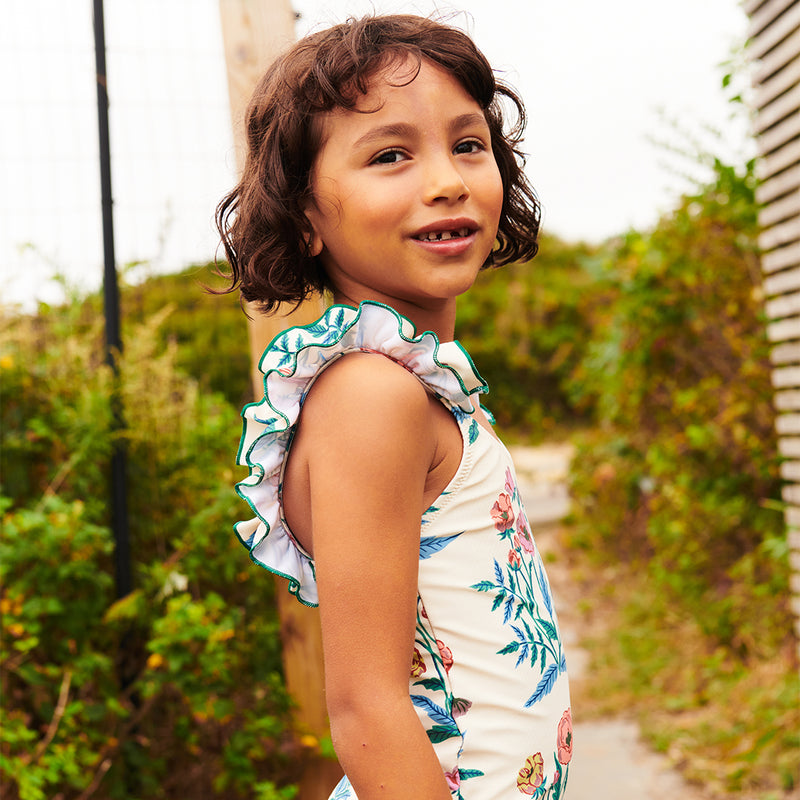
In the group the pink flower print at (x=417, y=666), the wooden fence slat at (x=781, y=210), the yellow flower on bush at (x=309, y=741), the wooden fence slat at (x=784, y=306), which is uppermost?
the wooden fence slat at (x=781, y=210)

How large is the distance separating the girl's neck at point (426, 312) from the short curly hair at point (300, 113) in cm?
9

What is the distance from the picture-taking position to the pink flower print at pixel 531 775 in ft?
3.07

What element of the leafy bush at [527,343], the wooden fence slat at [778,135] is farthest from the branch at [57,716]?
the leafy bush at [527,343]

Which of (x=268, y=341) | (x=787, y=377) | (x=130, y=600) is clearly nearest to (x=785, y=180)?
(x=787, y=377)

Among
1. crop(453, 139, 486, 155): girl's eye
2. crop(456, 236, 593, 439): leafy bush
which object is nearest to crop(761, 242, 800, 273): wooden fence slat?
crop(453, 139, 486, 155): girl's eye

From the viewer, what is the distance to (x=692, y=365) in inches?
194

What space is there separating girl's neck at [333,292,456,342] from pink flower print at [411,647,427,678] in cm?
40

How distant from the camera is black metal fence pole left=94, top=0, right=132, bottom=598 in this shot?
2.28 meters

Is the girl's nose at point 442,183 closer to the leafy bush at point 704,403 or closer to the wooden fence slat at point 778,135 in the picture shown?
the wooden fence slat at point 778,135

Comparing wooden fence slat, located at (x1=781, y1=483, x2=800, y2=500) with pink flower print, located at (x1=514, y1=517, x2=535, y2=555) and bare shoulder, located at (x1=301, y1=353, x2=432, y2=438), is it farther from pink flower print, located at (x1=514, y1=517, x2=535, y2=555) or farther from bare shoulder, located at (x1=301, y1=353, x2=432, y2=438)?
bare shoulder, located at (x1=301, y1=353, x2=432, y2=438)

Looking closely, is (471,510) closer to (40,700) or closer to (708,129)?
(40,700)

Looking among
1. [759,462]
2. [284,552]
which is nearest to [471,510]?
[284,552]

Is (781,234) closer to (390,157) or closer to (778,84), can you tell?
(778,84)

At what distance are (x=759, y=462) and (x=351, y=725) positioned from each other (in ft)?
12.3
